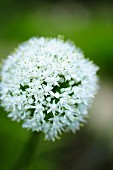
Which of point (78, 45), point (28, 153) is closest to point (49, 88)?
point (28, 153)

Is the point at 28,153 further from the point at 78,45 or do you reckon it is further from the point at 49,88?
the point at 78,45

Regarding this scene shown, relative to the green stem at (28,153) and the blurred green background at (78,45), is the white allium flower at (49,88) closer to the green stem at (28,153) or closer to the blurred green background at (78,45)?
the green stem at (28,153)

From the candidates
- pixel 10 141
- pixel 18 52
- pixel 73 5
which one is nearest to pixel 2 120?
pixel 10 141

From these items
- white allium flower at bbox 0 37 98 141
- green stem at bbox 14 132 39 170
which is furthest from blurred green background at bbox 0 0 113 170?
white allium flower at bbox 0 37 98 141

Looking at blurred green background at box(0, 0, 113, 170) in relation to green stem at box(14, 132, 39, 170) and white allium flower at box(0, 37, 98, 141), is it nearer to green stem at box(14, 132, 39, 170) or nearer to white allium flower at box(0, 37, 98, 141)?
green stem at box(14, 132, 39, 170)

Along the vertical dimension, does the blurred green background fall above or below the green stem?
above

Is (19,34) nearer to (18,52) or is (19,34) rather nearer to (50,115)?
(18,52)

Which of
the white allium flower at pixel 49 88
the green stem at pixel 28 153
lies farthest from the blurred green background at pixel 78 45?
the white allium flower at pixel 49 88
